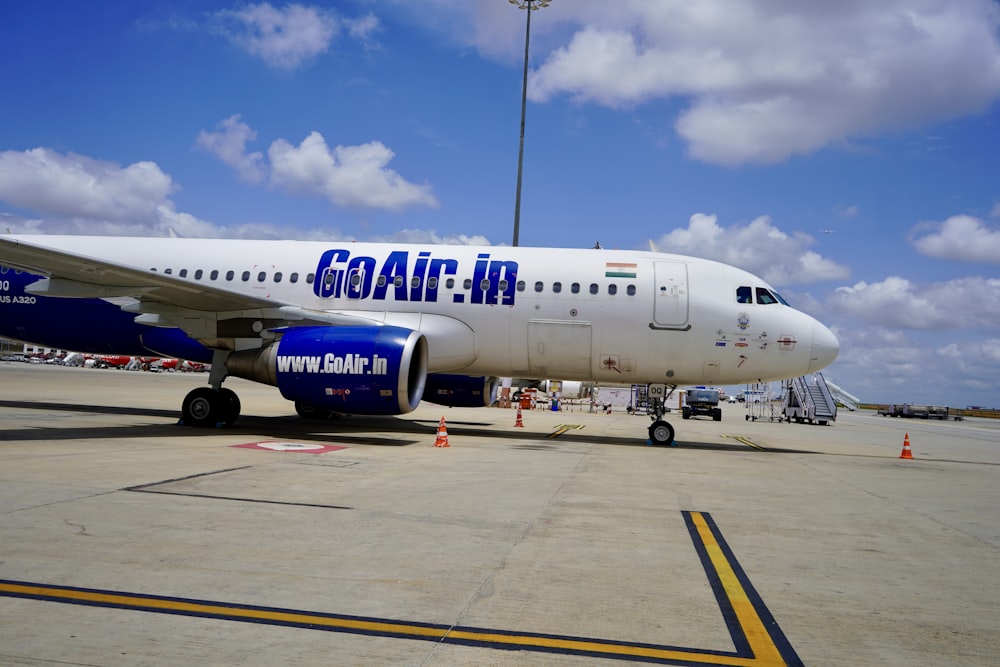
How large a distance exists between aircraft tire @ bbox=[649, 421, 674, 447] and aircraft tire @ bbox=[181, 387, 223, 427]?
9.37 m

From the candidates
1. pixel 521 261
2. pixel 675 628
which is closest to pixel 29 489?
pixel 675 628

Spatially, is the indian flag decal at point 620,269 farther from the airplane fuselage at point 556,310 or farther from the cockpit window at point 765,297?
the cockpit window at point 765,297

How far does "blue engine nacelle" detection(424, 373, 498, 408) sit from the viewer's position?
58.5 feet

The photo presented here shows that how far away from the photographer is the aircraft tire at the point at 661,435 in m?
16.5

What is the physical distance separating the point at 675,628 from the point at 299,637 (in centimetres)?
195

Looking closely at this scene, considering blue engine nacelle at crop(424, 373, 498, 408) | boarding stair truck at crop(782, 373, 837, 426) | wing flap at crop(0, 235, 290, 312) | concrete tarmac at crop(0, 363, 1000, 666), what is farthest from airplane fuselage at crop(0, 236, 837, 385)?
boarding stair truck at crop(782, 373, 837, 426)

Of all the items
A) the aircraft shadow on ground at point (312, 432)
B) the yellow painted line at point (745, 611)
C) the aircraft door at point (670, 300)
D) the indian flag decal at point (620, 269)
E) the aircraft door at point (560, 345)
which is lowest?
the yellow painted line at point (745, 611)

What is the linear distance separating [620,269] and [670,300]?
126 cm

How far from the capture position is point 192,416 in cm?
1491

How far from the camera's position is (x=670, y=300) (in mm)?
15391

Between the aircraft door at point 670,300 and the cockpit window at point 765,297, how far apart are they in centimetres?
161

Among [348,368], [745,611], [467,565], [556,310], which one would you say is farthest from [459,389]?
[745,611]

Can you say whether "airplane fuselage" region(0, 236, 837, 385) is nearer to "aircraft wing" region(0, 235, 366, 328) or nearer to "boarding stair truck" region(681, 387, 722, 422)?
"aircraft wing" region(0, 235, 366, 328)

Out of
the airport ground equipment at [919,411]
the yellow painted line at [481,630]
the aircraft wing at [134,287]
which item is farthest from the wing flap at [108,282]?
A: the airport ground equipment at [919,411]
